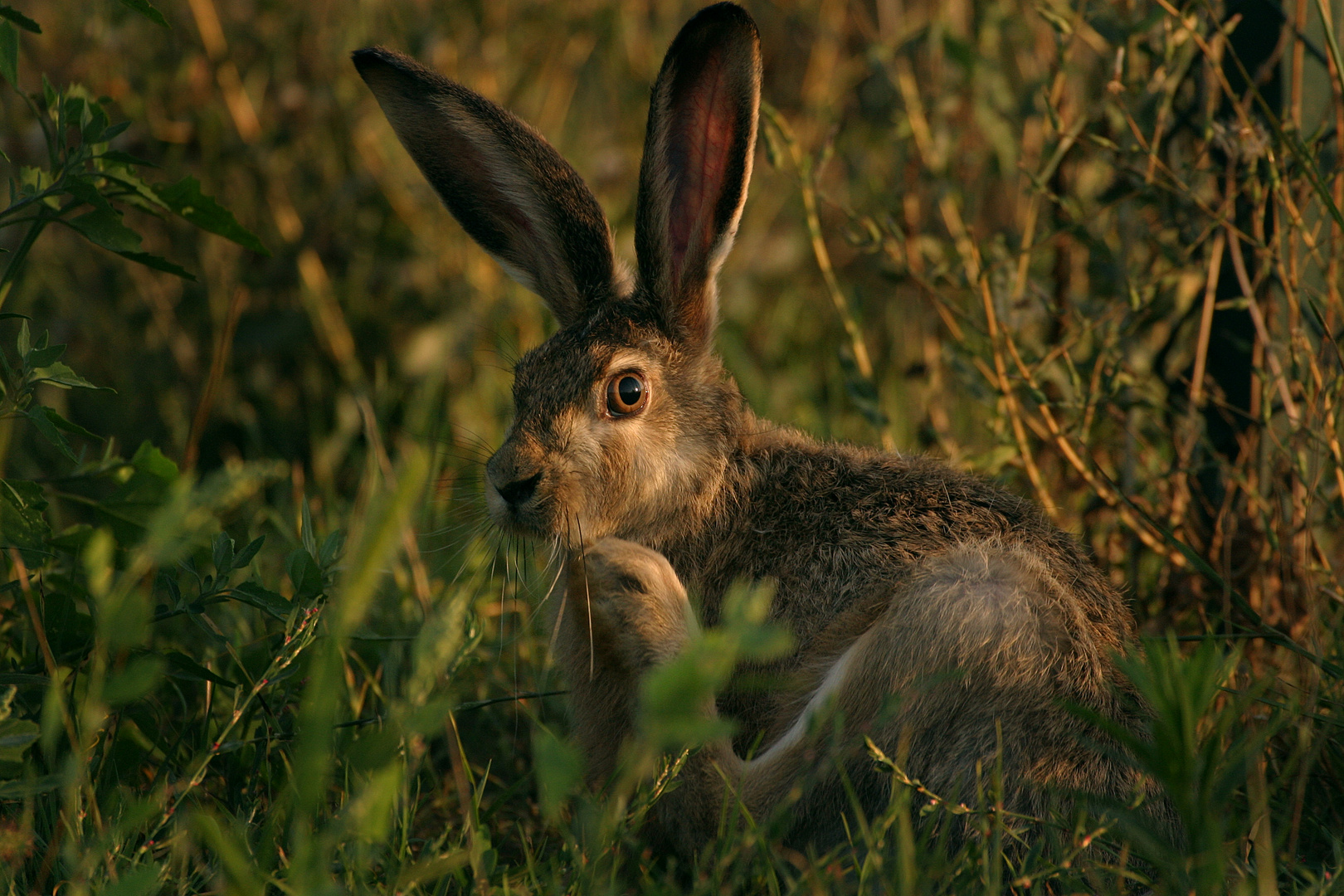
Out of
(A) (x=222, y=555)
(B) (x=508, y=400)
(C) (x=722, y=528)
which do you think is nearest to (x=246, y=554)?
(A) (x=222, y=555)

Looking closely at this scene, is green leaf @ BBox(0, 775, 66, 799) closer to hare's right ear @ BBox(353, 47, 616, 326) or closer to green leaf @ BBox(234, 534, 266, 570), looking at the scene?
green leaf @ BBox(234, 534, 266, 570)

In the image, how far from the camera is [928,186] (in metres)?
4.38

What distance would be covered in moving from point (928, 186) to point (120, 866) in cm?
342

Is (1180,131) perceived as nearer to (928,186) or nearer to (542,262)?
(928,186)

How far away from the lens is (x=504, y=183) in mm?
3359

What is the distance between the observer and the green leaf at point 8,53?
90.7 inches

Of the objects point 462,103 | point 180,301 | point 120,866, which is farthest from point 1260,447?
point 180,301

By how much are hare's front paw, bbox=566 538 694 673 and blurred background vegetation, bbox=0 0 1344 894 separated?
0.28 meters

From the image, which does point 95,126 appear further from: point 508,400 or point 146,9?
point 508,400

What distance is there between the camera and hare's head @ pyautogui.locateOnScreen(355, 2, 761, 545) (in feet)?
9.78

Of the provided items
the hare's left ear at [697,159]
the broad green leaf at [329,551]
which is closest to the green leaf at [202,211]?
the broad green leaf at [329,551]

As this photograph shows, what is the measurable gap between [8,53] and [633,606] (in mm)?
1673

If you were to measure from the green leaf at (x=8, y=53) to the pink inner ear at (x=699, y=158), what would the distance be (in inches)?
57.7

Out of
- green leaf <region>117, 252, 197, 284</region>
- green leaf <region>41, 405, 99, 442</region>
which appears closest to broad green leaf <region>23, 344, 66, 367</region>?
green leaf <region>41, 405, 99, 442</region>
